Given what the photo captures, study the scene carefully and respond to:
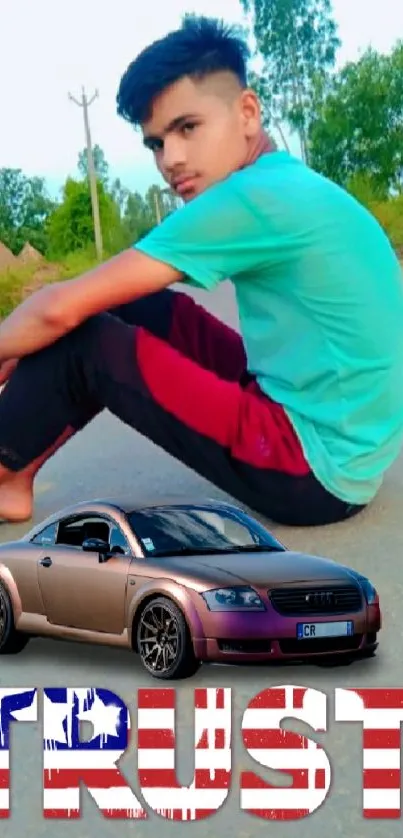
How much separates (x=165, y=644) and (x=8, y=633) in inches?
20.2

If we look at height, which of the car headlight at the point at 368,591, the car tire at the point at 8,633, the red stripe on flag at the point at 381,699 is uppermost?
the car headlight at the point at 368,591

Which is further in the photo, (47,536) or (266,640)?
(47,536)

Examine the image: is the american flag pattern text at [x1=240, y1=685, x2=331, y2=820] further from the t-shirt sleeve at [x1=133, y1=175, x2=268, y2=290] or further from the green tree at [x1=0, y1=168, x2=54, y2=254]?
the green tree at [x1=0, y1=168, x2=54, y2=254]

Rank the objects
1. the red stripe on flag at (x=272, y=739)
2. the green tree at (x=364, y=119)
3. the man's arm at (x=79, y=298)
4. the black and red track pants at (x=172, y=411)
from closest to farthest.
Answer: the red stripe on flag at (x=272, y=739) → the man's arm at (x=79, y=298) → the black and red track pants at (x=172, y=411) → the green tree at (x=364, y=119)

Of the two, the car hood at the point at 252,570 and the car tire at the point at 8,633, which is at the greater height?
the car hood at the point at 252,570

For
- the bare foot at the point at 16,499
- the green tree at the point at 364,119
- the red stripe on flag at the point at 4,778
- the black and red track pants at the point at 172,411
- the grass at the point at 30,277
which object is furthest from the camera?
the green tree at the point at 364,119

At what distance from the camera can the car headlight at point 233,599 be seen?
9.40 feet

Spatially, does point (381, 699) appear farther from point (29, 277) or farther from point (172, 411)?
point (29, 277)

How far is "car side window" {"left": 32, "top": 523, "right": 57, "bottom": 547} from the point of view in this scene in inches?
132

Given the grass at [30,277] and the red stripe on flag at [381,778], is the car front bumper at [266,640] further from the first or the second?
the grass at [30,277]

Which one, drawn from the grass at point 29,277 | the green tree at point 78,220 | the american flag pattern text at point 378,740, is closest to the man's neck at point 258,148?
the american flag pattern text at point 378,740

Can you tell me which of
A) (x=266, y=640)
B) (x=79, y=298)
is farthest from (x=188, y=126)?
(x=266, y=640)

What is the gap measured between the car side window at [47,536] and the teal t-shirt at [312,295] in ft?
4.75

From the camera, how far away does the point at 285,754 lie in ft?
Result: 10.0
